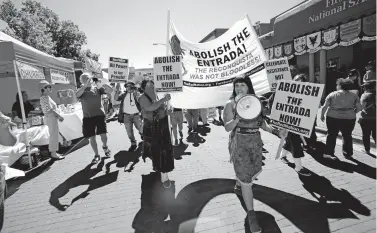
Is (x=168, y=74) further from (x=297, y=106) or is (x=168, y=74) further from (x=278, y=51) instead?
(x=278, y=51)

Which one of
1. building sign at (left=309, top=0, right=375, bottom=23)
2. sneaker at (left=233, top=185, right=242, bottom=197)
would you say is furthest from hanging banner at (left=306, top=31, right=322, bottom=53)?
sneaker at (left=233, top=185, right=242, bottom=197)

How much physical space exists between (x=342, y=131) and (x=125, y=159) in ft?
16.9

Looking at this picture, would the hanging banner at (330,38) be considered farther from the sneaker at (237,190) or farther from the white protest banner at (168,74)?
the sneaker at (237,190)

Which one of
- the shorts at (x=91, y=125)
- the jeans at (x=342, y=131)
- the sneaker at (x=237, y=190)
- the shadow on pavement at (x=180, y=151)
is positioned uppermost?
the shorts at (x=91, y=125)

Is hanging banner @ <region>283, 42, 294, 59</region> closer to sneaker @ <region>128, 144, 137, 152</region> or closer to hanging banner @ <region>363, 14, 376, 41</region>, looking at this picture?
hanging banner @ <region>363, 14, 376, 41</region>

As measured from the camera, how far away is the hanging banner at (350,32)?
946cm

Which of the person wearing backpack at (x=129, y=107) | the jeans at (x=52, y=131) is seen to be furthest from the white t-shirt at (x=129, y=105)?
the jeans at (x=52, y=131)

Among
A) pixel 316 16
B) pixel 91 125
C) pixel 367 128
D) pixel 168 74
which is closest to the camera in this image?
pixel 168 74

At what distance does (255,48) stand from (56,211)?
4.18 meters

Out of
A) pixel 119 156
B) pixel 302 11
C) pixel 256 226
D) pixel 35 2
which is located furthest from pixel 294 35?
pixel 35 2

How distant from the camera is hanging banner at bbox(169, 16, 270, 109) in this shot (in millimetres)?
3945

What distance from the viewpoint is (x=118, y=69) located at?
8.27 m

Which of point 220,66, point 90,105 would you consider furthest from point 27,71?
point 220,66

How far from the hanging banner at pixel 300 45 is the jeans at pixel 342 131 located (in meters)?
8.73
